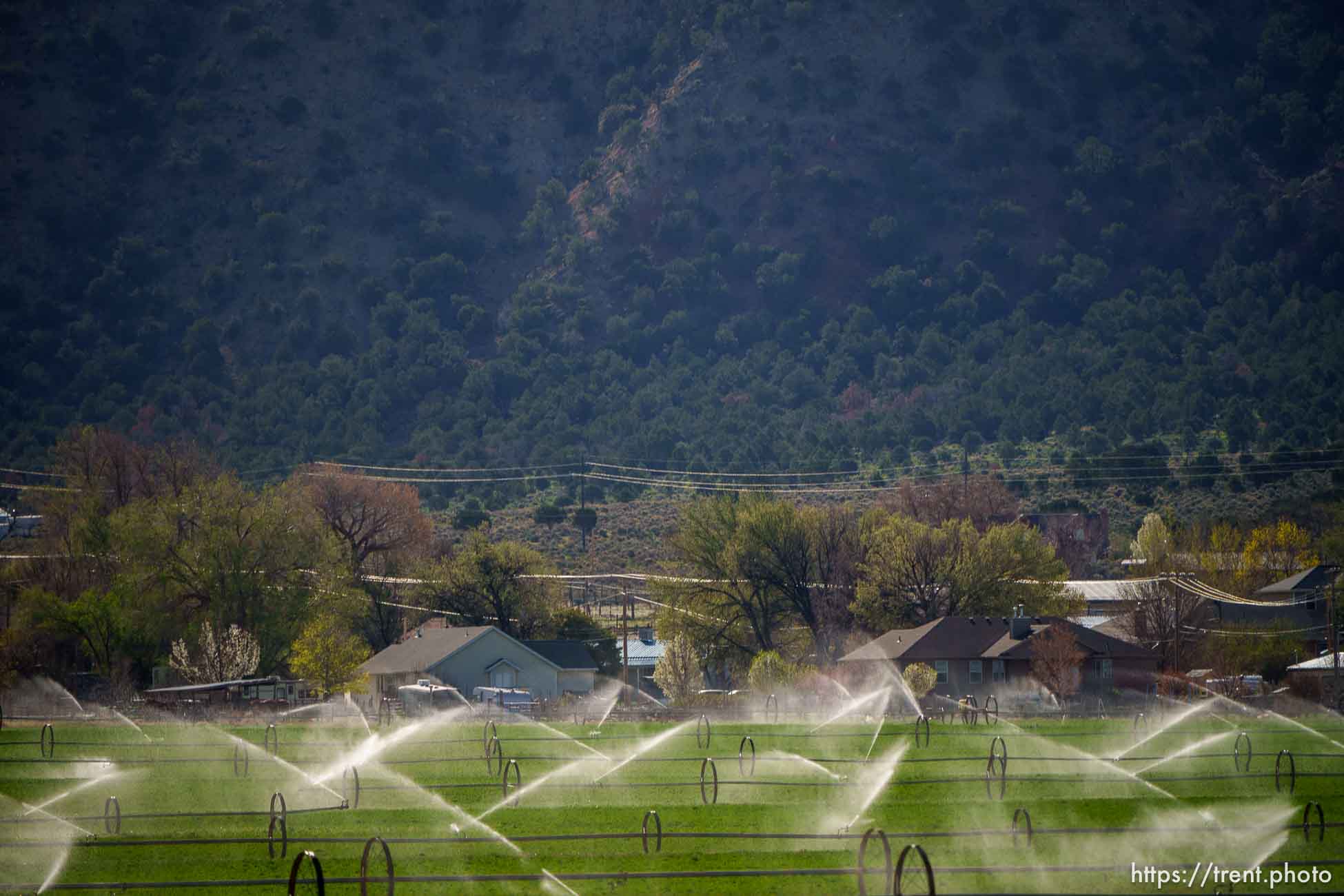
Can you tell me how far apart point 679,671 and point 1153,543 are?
66.6m

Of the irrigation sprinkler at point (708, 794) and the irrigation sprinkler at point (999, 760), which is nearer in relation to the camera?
the irrigation sprinkler at point (708, 794)

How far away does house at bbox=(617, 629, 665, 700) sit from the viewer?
123438mm

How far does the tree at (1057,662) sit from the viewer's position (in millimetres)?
96438

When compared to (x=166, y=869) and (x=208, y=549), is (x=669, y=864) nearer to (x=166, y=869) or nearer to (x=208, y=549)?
(x=166, y=869)

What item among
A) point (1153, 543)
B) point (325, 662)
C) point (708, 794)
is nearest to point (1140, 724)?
point (708, 794)

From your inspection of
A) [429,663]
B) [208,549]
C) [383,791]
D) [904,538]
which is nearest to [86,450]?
[208,549]

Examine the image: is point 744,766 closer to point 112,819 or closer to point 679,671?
point 112,819

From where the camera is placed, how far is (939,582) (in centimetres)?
11331

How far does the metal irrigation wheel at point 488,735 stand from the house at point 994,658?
29714 mm

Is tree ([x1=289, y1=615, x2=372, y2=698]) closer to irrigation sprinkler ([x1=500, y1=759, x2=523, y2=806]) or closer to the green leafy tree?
the green leafy tree

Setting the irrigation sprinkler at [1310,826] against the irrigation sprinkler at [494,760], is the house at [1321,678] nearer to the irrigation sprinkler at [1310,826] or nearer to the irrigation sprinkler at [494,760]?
the irrigation sprinkler at [494,760]

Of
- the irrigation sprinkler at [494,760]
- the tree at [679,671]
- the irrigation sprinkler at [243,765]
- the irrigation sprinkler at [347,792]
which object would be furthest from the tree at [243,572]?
the irrigation sprinkler at [347,792]

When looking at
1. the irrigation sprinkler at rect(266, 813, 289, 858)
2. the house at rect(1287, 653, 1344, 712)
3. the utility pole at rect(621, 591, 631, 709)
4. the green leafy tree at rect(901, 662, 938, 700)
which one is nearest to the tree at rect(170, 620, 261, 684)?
the utility pole at rect(621, 591, 631, 709)

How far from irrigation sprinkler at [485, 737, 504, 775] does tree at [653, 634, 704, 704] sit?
45202 mm
